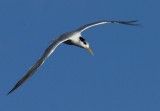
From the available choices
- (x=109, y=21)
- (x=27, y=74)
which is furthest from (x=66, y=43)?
(x=27, y=74)

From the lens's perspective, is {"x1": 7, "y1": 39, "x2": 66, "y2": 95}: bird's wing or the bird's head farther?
the bird's head

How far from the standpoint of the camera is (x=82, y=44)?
43.7m

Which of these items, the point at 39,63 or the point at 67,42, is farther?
the point at 67,42

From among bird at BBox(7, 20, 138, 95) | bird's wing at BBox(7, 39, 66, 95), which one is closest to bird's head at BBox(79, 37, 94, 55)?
bird at BBox(7, 20, 138, 95)

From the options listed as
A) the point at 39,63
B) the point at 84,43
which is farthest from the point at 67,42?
the point at 39,63

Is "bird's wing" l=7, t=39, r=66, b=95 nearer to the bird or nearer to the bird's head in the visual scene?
the bird

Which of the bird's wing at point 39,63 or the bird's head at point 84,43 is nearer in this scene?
the bird's wing at point 39,63

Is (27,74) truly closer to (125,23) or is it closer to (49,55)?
(49,55)

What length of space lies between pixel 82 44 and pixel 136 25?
15.2ft

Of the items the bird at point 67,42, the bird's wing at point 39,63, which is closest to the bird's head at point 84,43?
the bird at point 67,42

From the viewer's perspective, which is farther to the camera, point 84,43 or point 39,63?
point 84,43

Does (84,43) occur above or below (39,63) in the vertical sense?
above

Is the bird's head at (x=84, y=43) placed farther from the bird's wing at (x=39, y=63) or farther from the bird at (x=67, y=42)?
the bird's wing at (x=39, y=63)

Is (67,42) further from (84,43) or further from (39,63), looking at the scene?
(39,63)
